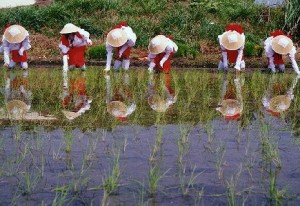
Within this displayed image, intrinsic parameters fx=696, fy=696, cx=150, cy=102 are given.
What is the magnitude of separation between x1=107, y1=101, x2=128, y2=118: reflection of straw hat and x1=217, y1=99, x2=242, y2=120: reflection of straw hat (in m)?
0.97

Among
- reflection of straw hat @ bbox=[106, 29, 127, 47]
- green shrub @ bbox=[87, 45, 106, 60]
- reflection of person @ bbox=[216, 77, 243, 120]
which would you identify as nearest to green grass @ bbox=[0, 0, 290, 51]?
green shrub @ bbox=[87, 45, 106, 60]

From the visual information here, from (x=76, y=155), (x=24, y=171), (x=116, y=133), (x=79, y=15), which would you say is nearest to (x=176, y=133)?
(x=116, y=133)

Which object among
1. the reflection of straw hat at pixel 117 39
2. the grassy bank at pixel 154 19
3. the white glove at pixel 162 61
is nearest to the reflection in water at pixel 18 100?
the reflection of straw hat at pixel 117 39

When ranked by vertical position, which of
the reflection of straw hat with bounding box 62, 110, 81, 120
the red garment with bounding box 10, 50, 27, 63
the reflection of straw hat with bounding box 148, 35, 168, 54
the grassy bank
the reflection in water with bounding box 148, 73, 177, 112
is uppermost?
the reflection of straw hat with bounding box 62, 110, 81, 120

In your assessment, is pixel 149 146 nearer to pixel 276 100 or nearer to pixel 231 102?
pixel 231 102

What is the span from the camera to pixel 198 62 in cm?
1505

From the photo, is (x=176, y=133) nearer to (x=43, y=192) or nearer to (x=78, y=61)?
(x=43, y=192)

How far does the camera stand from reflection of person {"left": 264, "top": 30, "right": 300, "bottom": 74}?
12.3 meters

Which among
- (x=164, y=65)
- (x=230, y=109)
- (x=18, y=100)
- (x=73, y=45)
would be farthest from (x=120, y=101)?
(x=73, y=45)

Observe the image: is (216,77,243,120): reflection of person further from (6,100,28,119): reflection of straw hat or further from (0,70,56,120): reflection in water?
(6,100,28,119): reflection of straw hat

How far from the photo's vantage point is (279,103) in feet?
25.1

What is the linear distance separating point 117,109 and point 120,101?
712mm

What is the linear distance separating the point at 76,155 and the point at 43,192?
1003 mm

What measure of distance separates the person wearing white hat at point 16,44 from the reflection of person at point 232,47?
366cm
